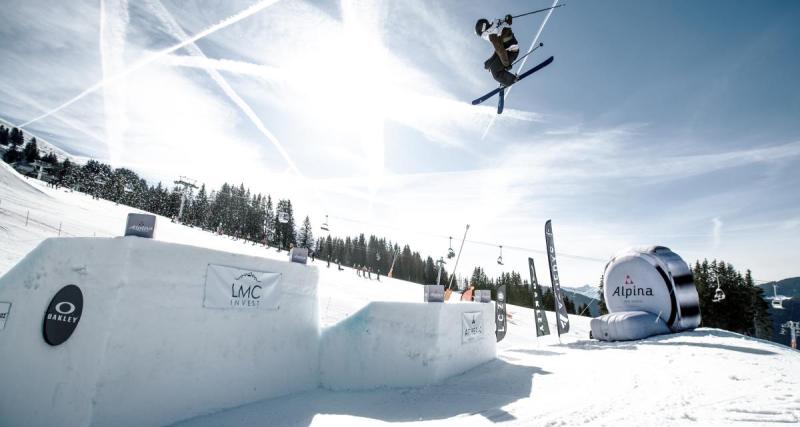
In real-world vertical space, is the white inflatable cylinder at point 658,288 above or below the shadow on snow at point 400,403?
above

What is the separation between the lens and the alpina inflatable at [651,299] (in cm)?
1314

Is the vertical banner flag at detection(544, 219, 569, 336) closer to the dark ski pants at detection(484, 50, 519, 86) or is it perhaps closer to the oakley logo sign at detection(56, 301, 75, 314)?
the dark ski pants at detection(484, 50, 519, 86)

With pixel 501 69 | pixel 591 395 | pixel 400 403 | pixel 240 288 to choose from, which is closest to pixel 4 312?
pixel 240 288

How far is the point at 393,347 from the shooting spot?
307 inches

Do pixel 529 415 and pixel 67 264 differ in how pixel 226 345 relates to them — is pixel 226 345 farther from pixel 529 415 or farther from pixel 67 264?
pixel 529 415

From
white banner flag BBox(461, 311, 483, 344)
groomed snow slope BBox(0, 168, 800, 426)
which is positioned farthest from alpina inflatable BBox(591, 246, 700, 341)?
white banner flag BBox(461, 311, 483, 344)

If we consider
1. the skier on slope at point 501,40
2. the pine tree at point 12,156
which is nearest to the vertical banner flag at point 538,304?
the skier on slope at point 501,40

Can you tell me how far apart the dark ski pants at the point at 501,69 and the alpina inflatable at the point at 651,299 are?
10265mm

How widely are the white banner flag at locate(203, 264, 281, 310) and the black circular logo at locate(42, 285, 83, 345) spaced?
1.60 metres

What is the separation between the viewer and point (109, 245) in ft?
16.6

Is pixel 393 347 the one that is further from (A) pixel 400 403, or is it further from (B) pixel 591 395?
(B) pixel 591 395

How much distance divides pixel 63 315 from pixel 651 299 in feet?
55.1

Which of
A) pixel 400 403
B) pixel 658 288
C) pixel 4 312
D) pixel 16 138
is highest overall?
pixel 16 138

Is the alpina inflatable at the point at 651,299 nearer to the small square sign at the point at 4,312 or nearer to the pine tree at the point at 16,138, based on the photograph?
the small square sign at the point at 4,312
